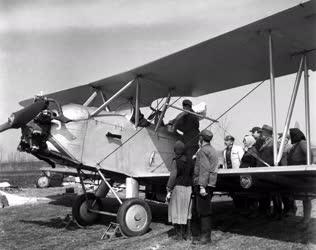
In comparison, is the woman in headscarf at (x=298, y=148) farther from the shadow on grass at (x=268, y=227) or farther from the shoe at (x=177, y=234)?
the shoe at (x=177, y=234)

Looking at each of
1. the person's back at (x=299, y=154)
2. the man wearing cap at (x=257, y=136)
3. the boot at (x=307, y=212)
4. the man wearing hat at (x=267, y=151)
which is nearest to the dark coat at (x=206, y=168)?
the person's back at (x=299, y=154)

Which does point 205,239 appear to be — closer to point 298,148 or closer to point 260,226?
point 260,226

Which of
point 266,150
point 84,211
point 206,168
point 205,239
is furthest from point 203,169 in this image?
point 84,211

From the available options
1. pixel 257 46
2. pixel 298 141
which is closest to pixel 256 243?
pixel 298 141

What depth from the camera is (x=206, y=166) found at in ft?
20.0

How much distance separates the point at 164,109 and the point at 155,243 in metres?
3.07

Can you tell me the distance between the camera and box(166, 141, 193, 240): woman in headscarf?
20.8 feet

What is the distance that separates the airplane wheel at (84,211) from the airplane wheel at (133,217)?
1558mm

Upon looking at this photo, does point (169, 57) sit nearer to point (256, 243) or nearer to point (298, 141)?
point (298, 141)

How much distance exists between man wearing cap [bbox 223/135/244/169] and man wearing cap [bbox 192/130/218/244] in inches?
113

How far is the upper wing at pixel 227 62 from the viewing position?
6.12 metres

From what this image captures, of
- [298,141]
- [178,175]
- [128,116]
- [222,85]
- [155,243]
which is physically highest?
[222,85]

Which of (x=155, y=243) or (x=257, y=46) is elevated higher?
(x=257, y=46)

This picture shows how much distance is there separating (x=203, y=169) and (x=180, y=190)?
58 cm
